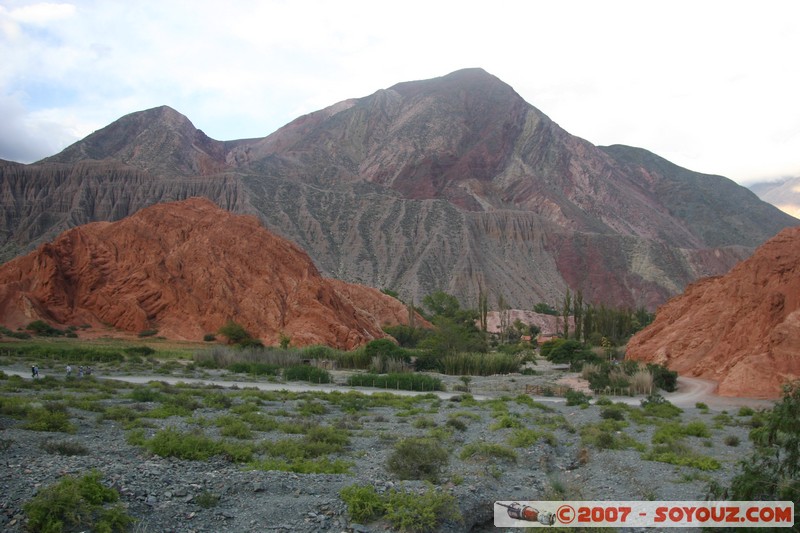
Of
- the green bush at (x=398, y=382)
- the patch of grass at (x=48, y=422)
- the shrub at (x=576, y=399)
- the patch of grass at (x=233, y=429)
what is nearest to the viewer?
the patch of grass at (x=48, y=422)

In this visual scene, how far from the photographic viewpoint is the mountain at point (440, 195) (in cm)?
9800

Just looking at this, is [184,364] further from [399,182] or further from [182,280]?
[399,182]

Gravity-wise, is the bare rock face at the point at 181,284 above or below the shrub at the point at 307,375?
above

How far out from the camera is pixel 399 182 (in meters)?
144

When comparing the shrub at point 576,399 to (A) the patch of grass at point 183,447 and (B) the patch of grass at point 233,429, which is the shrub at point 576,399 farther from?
(A) the patch of grass at point 183,447

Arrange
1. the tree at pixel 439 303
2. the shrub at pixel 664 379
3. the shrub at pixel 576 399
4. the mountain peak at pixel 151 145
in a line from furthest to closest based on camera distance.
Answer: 1. the mountain peak at pixel 151 145
2. the tree at pixel 439 303
3. the shrub at pixel 664 379
4. the shrub at pixel 576 399

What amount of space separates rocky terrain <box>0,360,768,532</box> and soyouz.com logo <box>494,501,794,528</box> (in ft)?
2.51

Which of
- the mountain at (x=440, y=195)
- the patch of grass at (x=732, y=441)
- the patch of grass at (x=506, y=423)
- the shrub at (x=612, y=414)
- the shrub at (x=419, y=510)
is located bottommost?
the shrub at (x=612, y=414)

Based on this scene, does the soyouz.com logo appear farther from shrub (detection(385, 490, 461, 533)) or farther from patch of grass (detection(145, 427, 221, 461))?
patch of grass (detection(145, 427, 221, 461))

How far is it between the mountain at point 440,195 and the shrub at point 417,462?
81305 millimetres

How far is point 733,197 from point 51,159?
17485 cm

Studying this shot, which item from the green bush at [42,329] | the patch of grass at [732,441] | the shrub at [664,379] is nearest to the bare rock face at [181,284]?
the green bush at [42,329]

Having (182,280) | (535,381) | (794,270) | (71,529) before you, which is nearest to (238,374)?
(535,381)

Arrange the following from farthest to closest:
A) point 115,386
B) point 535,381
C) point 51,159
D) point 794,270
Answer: point 51,159 → point 535,381 → point 794,270 → point 115,386
